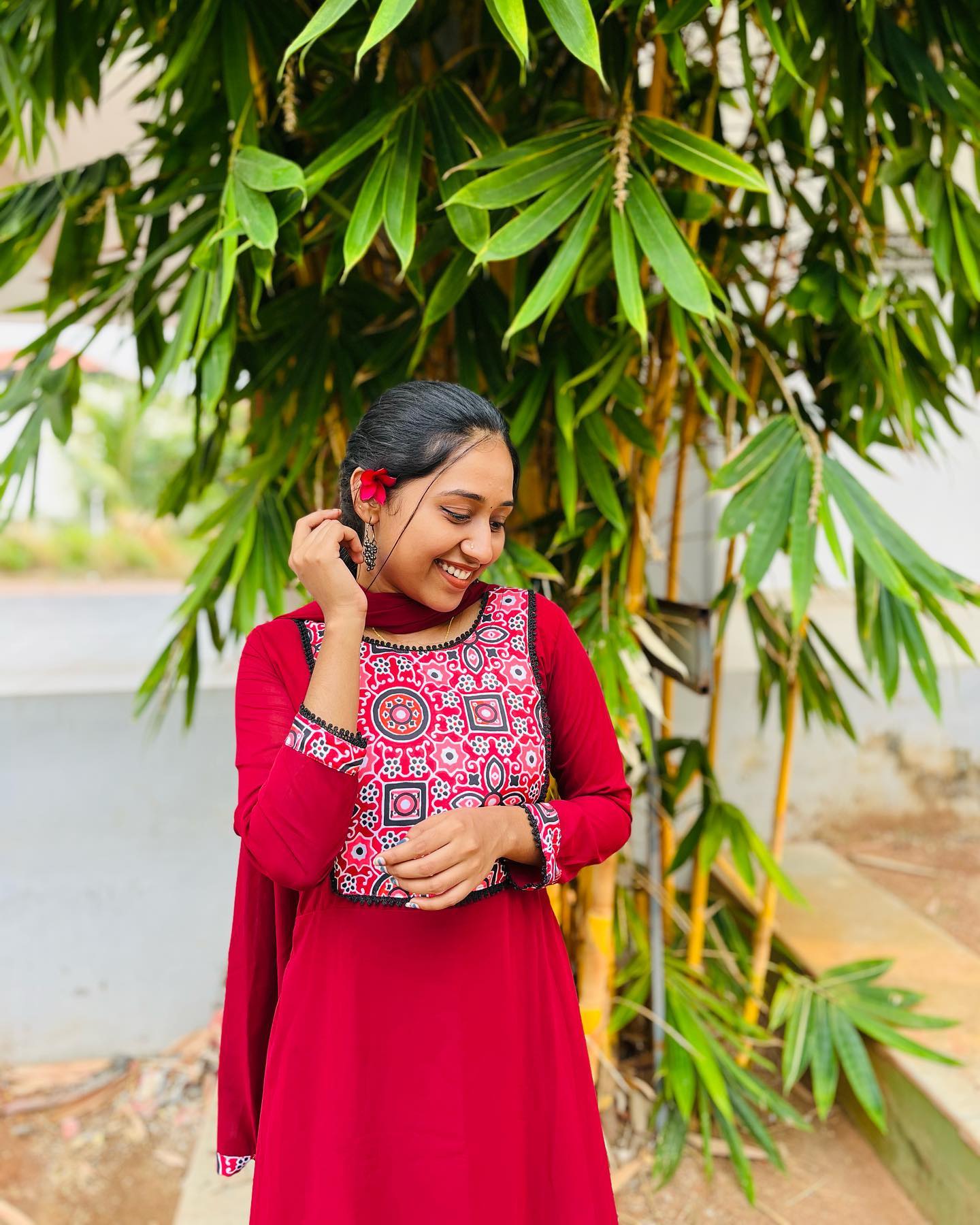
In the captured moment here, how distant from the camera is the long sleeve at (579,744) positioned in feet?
3.72

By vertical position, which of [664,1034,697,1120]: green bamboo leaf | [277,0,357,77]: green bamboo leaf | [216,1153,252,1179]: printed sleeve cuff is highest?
[277,0,357,77]: green bamboo leaf

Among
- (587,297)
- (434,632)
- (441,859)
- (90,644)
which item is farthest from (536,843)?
(90,644)

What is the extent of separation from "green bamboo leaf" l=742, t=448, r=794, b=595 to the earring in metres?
0.71

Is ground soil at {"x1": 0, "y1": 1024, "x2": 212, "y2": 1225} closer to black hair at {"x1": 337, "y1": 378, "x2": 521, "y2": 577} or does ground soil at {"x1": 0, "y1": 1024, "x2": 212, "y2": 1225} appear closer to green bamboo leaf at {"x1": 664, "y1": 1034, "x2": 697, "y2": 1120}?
green bamboo leaf at {"x1": 664, "y1": 1034, "x2": 697, "y2": 1120}

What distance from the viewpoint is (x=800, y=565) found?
163 cm

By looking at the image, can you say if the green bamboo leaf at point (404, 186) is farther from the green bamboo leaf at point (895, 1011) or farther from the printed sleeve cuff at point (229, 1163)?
the green bamboo leaf at point (895, 1011)

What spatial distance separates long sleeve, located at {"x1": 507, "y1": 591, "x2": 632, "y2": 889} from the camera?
1.13 meters

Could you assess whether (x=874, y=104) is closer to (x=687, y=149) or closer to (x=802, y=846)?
(x=687, y=149)

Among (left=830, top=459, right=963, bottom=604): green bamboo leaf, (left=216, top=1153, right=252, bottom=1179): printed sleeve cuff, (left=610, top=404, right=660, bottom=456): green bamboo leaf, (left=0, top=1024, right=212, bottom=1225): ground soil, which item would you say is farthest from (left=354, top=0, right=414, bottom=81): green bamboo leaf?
(left=0, top=1024, right=212, bottom=1225): ground soil

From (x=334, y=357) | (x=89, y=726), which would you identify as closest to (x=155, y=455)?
(x=89, y=726)

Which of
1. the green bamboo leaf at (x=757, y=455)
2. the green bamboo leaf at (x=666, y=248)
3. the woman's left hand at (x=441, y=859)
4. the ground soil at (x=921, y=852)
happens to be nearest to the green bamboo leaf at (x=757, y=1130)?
the ground soil at (x=921, y=852)

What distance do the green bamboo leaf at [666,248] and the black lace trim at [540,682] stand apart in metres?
0.48

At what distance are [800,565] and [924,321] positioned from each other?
2.94 ft

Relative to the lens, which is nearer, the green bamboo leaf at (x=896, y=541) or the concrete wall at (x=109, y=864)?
the green bamboo leaf at (x=896, y=541)
